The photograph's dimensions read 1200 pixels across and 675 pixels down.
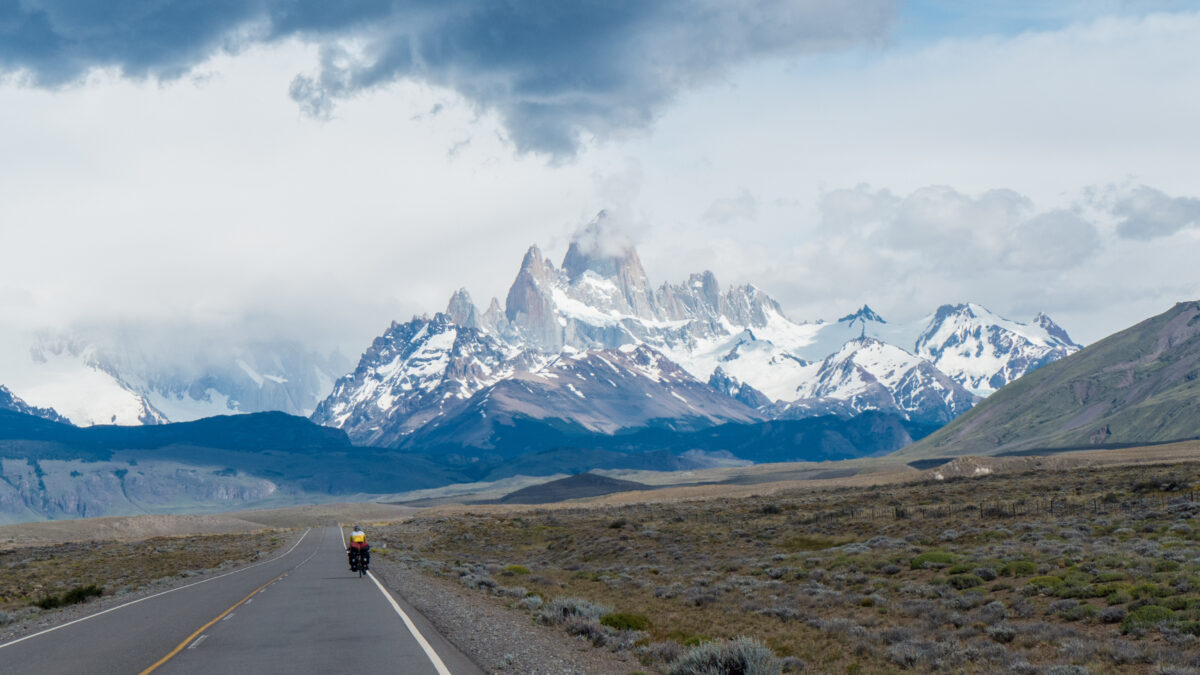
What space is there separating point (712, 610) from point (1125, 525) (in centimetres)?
2241

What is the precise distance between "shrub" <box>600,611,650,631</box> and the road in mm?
4372

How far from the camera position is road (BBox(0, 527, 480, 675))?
17.1 m

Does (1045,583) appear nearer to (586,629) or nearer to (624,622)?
(624,622)

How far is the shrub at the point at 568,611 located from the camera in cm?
2467

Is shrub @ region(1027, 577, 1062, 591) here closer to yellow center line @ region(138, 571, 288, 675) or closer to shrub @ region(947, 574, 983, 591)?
shrub @ region(947, 574, 983, 591)

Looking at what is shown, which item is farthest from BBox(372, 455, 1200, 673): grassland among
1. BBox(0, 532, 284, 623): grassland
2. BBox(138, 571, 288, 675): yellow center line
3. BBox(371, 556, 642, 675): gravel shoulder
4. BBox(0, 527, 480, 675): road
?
BBox(0, 532, 284, 623): grassland

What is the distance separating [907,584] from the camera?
3059 cm

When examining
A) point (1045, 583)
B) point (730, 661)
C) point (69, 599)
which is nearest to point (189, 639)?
point (730, 661)

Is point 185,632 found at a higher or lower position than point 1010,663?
higher

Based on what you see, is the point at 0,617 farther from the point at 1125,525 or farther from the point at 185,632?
the point at 1125,525

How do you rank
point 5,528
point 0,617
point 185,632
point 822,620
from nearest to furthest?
point 185,632, point 822,620, point 0,617, point 5,528

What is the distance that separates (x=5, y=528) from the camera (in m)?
161

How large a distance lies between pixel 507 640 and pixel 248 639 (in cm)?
550

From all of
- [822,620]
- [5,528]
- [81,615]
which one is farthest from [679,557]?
[5,528]
